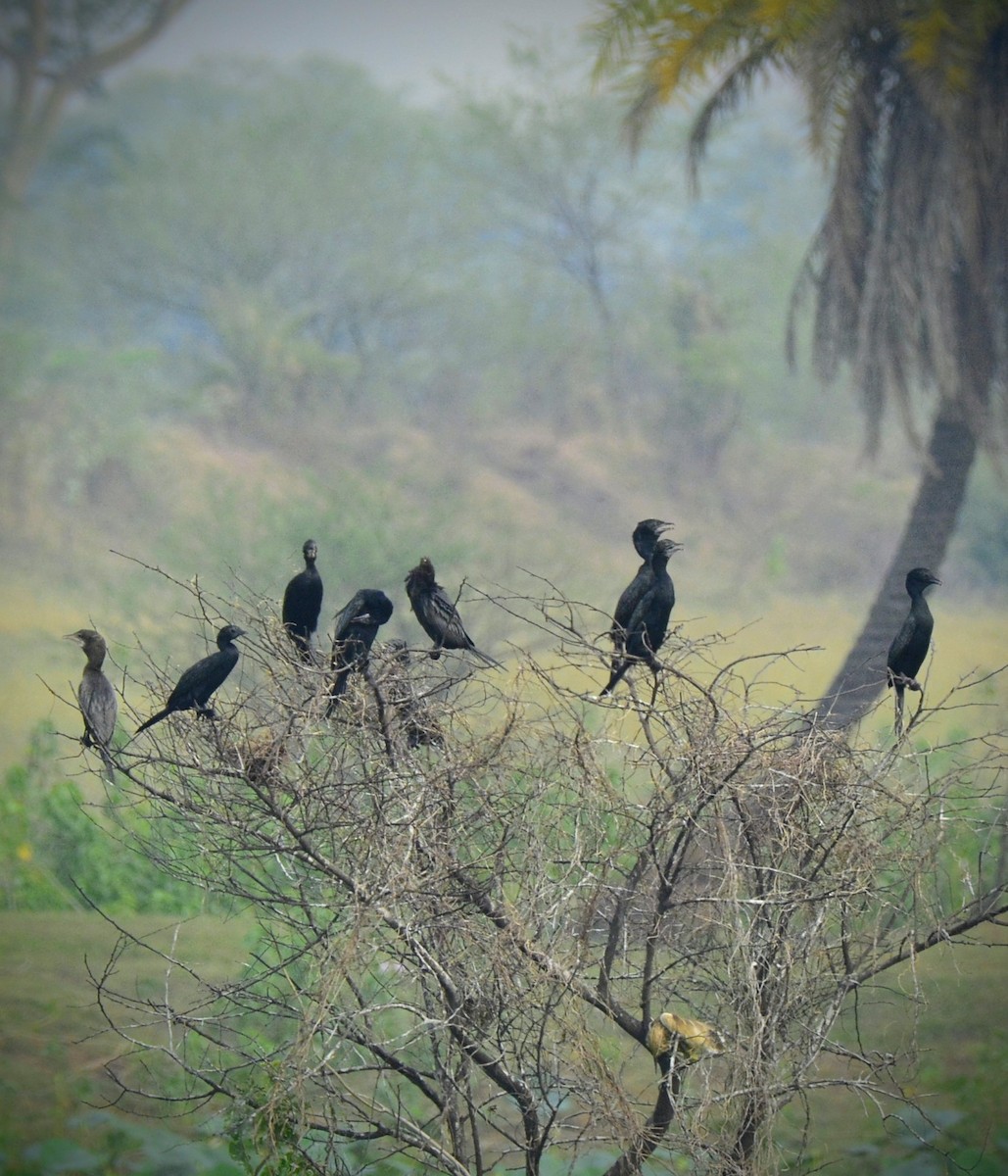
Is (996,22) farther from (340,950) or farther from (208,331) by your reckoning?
(208,331)

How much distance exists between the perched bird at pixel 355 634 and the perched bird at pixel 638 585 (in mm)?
741

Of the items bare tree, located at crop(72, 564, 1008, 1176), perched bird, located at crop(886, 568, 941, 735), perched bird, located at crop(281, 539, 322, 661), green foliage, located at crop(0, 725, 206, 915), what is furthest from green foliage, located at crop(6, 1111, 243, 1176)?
perched bird, located at crop(886, 568, 941, 735)

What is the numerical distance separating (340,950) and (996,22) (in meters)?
10.2

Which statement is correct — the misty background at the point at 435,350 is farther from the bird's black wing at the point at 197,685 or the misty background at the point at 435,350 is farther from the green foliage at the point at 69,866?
the bird's black wing at the point at 197,685

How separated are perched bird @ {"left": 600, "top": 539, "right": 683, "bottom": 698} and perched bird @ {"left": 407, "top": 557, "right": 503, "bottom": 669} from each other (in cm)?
52

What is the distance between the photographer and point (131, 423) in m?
22.4

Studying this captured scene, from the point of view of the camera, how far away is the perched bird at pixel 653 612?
14.5 ft

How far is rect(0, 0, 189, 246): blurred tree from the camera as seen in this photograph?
22312mm

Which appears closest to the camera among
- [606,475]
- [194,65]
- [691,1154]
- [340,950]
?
[340,950]

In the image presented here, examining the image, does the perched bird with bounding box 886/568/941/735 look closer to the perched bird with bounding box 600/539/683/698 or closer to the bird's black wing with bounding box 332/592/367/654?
the perched bird with bounding box 600/539/683/698

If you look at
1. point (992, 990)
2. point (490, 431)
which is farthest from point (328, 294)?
point (992, 990)

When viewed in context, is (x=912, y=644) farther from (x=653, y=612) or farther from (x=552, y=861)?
→ (x=552, y=861)

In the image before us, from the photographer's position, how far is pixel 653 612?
14.8 ft

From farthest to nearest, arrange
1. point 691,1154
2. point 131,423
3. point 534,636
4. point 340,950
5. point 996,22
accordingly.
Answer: point 131,423 < point 534,636 < point 996,22 < point 691,1154 < point 340,950
